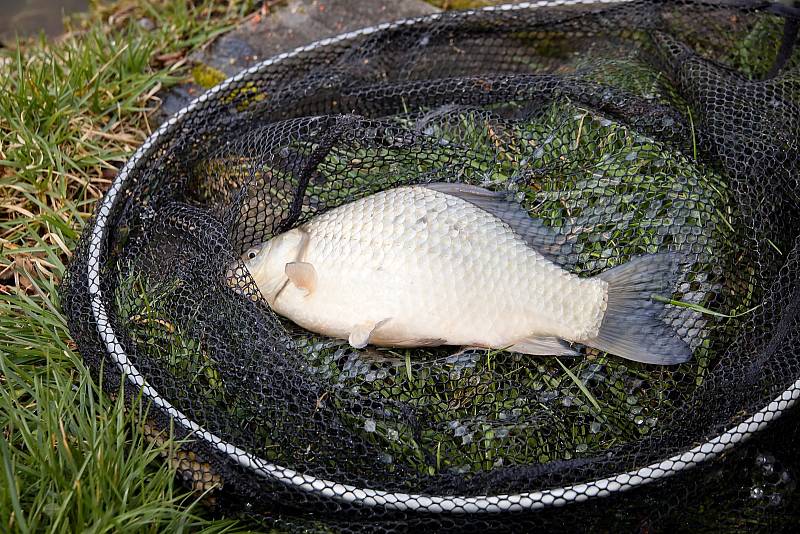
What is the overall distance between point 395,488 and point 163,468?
601 millimetres

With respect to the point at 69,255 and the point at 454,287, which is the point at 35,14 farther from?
the point at 454,287

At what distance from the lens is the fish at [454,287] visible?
202cm

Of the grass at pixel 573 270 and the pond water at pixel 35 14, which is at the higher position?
the pond water at pixel 35 14

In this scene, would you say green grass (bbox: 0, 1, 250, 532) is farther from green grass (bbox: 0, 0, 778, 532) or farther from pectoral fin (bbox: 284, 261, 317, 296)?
pectoral fin (bbox: 284, 261, 317, 296)

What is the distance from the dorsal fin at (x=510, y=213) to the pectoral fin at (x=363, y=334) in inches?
18.4

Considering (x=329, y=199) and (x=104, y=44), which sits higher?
(x=104, y=44)

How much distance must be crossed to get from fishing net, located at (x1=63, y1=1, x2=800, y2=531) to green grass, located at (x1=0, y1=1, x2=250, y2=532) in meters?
0.14

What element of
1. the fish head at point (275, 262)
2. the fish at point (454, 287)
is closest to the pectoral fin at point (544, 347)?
the fish at point (454, 287)

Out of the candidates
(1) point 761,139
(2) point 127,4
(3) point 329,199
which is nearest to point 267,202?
(3) point 329,199

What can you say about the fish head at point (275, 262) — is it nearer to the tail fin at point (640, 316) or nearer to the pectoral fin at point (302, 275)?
the pectoral fin at point (302, 275)

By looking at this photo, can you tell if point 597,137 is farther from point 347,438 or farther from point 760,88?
point 347,438

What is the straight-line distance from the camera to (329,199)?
94.5 inches

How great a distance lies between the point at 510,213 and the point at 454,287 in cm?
34

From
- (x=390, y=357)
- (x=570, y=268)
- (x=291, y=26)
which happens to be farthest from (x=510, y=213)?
(x=291, y=26)
